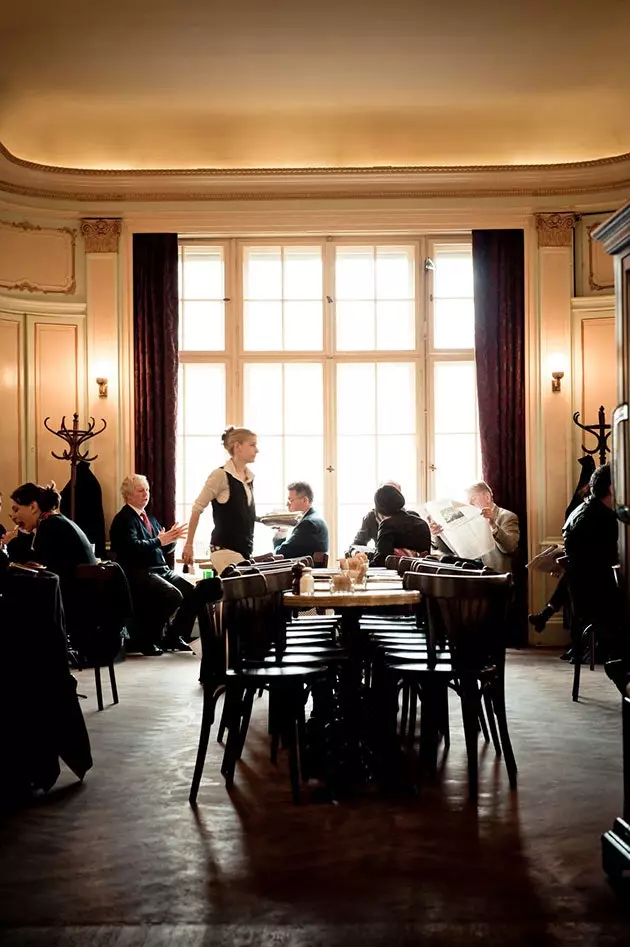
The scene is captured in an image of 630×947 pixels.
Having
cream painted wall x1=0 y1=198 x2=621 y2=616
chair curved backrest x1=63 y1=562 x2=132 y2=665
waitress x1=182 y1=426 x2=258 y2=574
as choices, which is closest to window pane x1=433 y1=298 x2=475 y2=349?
cream painted wall x1=0 y1=198 x2=621 y2=616

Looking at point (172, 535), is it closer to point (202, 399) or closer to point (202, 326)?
point (202, 399)

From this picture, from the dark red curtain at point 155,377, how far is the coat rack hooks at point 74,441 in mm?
390

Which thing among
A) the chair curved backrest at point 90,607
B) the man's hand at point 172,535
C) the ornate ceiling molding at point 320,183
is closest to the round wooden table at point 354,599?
the chair curved backrest at point 90,607

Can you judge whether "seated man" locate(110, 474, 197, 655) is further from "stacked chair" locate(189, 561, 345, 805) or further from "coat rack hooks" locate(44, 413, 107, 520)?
"stacked chair" locate(189, 561, 345, 805)

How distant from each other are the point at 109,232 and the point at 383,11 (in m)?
3.40

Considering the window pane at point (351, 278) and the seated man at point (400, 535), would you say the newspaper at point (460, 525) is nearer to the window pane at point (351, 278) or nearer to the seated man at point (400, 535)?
the seated man at point (400, 535)

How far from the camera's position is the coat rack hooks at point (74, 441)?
8922 millimetres

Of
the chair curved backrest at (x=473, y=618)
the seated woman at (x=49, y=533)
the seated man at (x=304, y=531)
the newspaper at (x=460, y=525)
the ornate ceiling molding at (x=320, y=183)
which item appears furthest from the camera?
the ornate ceiling molding at (x=320, y=183)

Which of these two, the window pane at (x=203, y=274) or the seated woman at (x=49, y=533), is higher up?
the window pane at (x=203, y=274)

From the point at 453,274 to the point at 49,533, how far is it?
4498 millimetres

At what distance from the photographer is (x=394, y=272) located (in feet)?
32.0

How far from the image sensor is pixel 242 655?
4.95 meters

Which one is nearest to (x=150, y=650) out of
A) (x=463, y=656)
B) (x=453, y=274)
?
(x=453, y=274)

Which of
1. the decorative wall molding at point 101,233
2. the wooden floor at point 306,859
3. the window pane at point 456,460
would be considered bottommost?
the wooden floor at point 306,859
